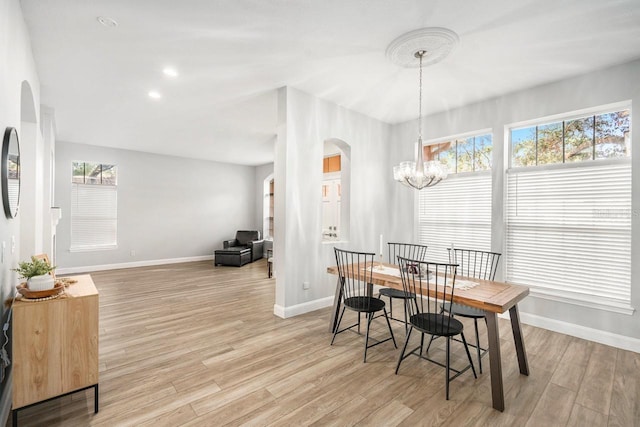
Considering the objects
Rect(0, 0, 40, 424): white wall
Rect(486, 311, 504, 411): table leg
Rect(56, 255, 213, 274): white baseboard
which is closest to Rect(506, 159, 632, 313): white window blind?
Rect(486, 311, 504, 411): table leg

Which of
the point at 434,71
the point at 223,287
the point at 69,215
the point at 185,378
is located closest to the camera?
the point at 185,378

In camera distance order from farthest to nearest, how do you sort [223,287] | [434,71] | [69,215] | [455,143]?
[69,215]
[223,287]
[455,143]
[434,71]

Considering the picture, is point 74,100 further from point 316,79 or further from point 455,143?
point 455,143

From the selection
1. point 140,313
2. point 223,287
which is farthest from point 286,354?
point 223,287

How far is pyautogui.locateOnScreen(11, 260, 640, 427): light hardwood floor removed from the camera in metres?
1.98

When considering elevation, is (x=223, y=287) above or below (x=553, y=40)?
below

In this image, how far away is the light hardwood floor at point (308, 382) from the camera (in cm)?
198

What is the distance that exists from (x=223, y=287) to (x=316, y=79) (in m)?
3.77

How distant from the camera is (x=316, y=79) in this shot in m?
3.49

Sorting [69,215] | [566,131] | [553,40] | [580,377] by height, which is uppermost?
[553,40]

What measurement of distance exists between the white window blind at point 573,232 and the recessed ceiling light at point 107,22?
442 cm

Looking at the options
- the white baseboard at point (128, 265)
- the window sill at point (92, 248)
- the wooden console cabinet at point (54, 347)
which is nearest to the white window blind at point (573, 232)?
the wooden console cabinet at point (54, 347)

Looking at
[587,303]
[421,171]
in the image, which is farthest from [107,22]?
[587,303]

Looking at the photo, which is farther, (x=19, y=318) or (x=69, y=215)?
(x=69, y=215)
